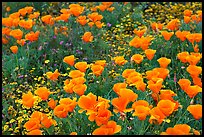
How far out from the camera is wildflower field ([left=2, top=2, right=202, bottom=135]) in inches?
86.2

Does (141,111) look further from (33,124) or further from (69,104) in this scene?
(33,124)

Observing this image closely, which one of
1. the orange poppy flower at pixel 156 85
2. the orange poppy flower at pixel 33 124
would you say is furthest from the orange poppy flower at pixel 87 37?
the orange poppy flower at pixel 33 124

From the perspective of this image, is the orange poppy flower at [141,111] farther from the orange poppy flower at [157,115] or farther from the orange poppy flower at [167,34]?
the orange poppy flower at [167,34]

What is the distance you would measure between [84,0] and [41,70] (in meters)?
1.67

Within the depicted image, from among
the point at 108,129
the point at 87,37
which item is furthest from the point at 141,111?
the point at 87,37

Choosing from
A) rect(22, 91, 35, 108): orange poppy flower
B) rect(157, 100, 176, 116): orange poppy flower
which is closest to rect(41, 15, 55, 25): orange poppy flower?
rect(22, 91, 35, 108): orange poppy flower

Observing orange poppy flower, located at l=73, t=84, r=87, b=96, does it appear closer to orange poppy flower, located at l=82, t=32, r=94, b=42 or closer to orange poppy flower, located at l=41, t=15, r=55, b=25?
orange poppy flower, located at l=82, t=32, r=94, b=42

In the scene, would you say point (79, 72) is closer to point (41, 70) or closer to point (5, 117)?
point (5, 117)

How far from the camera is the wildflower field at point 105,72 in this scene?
7.18 ft

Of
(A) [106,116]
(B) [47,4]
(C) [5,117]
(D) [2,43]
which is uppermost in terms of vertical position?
(B) [47,4]

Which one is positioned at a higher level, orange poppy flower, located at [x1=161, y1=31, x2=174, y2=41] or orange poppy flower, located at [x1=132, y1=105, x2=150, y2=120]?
orange poppy flower, located at [x1=161, y1=31, x2=174, y2=41]

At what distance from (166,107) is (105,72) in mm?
1118

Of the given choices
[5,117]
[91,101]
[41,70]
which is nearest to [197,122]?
[91,101]

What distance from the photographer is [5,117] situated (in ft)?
9.71
